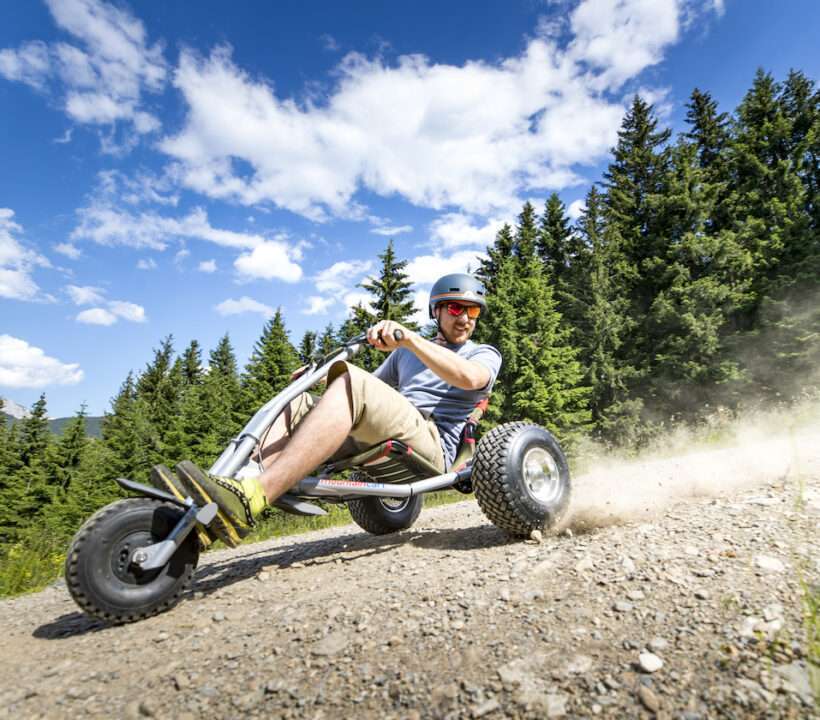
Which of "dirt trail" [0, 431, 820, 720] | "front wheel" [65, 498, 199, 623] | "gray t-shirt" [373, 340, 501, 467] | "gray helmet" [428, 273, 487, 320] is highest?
"gray helmet" [428, 273, 487, 320]

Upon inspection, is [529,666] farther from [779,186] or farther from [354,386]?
[779,186]

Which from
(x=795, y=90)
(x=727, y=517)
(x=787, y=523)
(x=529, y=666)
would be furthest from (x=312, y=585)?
(x=795, y=90)

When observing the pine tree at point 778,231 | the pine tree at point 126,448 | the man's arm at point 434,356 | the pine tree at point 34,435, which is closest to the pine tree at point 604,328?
the pine tree at point 778,231

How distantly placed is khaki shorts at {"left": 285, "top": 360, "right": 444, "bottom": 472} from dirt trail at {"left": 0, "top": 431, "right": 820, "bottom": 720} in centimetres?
73

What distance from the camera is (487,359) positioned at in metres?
3.41

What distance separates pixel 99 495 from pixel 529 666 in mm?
32207

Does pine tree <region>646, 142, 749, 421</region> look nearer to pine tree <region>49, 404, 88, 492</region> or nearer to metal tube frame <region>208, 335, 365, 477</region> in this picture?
metal tube frame <region>208, 335, 365, 477</region>

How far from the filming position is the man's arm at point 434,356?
9.09ft

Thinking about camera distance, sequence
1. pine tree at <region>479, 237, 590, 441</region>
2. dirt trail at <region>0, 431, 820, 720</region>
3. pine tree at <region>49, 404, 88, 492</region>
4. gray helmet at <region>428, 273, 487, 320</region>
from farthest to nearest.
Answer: pine tree at <region>49, 404, 88, 492</region> → pine tree at <region>479, 237, 590, 441</region> → gray helmet at <region>428, 273, 487, 320</region> → dirt trail at <region>0, 431, 820, 720</region>

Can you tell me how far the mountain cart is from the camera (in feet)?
6.67

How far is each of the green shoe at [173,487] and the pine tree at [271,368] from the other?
2422 centimetres

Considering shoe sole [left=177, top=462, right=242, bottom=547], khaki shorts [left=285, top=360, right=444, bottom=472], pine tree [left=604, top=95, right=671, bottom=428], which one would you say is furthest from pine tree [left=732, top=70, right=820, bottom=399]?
shoe sole [left=177, top=462, right=242, bottom=547]

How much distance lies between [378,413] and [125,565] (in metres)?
1.46

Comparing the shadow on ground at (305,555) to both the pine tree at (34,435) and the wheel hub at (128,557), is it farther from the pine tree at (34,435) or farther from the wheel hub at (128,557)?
the pine tree at (34,435)
